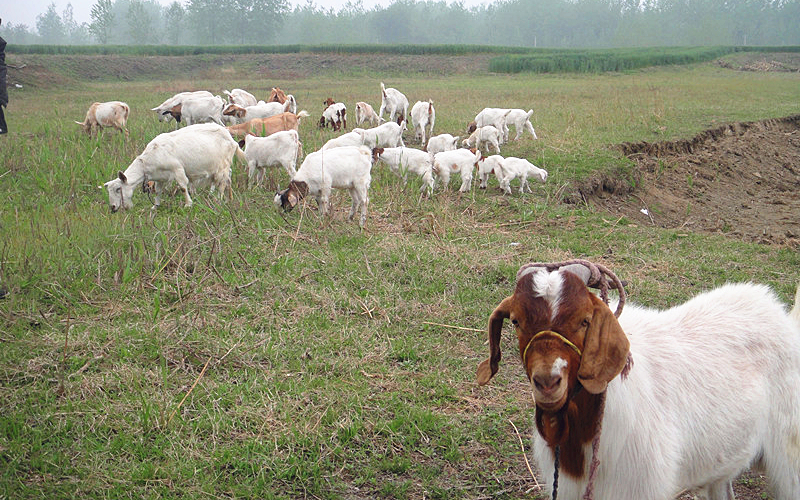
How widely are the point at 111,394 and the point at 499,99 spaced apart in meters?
19.8

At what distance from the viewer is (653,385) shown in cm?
296

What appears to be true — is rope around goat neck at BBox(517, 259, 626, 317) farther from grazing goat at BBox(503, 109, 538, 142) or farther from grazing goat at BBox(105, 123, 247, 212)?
grazing goat at BBox(503, 109, 538, 142)

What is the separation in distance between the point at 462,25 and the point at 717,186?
5504 inches

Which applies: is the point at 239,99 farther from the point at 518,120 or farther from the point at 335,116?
the point at 518,120

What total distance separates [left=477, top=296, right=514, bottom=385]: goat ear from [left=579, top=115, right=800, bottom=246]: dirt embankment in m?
7.05

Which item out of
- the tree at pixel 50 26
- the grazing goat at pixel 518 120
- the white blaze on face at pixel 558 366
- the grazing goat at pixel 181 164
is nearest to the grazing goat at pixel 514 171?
the grazing goat at pixel 181 164

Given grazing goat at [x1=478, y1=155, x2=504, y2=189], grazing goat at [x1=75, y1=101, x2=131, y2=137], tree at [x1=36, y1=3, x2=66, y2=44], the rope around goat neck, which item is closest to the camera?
the rope around goat neck

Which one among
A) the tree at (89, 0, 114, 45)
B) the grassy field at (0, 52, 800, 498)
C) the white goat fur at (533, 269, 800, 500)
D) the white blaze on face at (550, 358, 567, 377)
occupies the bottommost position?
the grassy field at (0, 52, 800, 498)

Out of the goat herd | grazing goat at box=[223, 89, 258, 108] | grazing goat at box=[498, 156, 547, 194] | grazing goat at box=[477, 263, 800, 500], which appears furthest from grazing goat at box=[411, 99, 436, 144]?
grazing goat at box=[477, 263, 800, 500]

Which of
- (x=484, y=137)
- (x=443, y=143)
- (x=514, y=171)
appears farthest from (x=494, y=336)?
(x=484, y=137)

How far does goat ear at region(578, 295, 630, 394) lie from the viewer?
2.48 meters

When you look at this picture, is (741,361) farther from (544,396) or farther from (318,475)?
(318,475)

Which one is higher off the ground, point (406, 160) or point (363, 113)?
point (363, 113)

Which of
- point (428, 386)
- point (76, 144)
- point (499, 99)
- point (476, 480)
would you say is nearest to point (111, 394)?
point (428, 386)
